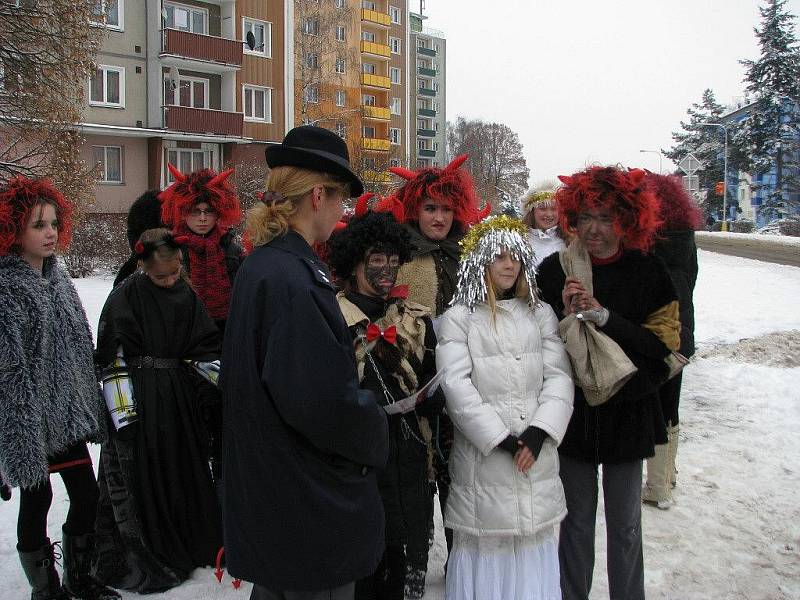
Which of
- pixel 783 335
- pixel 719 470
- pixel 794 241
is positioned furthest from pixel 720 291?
pixel 794 241

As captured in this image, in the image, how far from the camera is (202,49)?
26.7 m

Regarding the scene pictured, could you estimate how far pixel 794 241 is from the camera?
32250mm

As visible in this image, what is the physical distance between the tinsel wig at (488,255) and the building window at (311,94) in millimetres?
32151

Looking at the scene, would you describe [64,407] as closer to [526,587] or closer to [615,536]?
[526,587]

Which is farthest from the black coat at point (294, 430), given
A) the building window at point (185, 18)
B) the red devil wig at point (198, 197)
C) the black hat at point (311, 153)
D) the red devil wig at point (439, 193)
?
the building window at point (185, 18)

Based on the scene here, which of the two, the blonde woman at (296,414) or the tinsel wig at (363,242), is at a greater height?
the tinsel wig at (363,242)

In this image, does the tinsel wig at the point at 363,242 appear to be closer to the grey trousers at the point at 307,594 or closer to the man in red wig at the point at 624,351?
the man in red wig at the point at 624,351

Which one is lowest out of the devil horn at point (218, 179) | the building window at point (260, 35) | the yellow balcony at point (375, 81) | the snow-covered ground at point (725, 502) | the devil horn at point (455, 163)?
the snow-covered ground at point (725, 502)

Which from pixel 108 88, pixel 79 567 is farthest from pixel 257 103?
pixel 79 567

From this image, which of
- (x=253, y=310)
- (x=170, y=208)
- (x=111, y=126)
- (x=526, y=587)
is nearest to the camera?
(x=253, y=310)

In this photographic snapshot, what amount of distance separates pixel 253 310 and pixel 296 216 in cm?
34

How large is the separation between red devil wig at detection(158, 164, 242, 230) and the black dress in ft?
2.59

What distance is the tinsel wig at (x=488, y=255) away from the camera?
132 inches

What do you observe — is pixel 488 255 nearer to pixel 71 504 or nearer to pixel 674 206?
pixel 674 206
